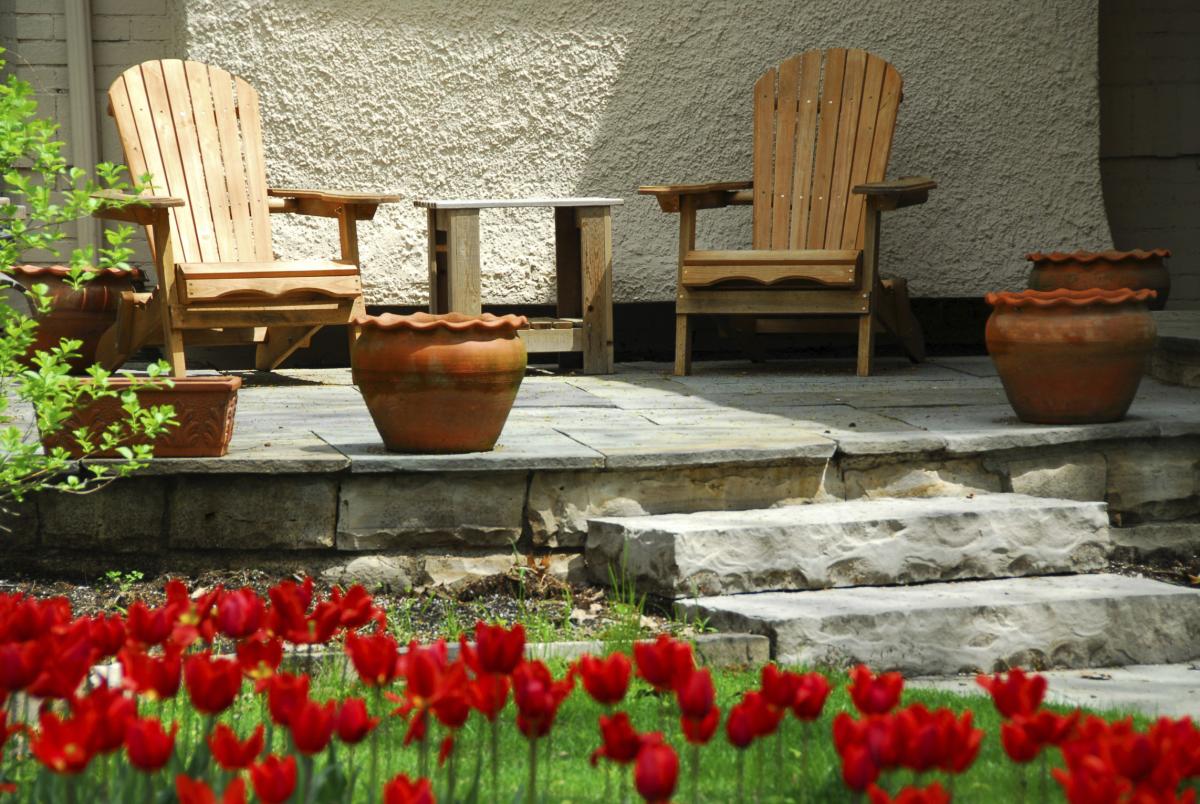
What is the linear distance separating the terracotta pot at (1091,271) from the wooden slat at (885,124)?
63 cm

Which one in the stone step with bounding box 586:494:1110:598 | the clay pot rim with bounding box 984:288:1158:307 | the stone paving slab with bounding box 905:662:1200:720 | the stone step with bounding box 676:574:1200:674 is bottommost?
the stone paving slab with bounding box 905:662:1200:720

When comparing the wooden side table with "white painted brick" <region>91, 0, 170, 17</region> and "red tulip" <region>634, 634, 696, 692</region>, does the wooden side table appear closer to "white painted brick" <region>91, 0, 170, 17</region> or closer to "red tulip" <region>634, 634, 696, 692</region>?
"white painted brick" <region>91, 0, 170, 17</region>

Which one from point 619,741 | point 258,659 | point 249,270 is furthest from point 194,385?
point 619,741

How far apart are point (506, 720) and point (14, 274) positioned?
11.1 ft

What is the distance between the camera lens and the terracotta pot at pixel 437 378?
3332 millimetres

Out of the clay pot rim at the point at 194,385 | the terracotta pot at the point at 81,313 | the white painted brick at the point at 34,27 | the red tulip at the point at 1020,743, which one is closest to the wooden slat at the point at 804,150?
the terracotta pot at the point at 81,313

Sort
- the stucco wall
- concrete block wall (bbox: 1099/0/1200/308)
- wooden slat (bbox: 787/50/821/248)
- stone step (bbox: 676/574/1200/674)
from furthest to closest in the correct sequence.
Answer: concrete block wall (bbox: 1099/0/1200/308) < the stucco wall < wooden slat (bbox: 787/50/821/248) < stone step (bbox: 676/574/1200/674)

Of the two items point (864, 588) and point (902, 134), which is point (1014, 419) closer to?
point (864, 588)

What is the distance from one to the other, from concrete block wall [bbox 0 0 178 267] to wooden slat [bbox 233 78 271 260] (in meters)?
0.76

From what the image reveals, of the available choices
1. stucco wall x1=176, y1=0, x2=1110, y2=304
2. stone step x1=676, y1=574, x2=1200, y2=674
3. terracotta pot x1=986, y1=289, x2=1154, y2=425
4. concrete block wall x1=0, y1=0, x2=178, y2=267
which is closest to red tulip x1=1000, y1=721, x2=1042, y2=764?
stone step x1=676, y1=574, x2=1200, y2=674

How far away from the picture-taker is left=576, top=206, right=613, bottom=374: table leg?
537 cm

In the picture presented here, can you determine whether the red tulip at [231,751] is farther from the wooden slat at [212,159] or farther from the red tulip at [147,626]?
the wooden slat at [212,159]

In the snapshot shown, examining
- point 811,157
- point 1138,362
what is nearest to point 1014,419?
point 1138,362

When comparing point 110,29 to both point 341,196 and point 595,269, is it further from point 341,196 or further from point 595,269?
point 595,269
